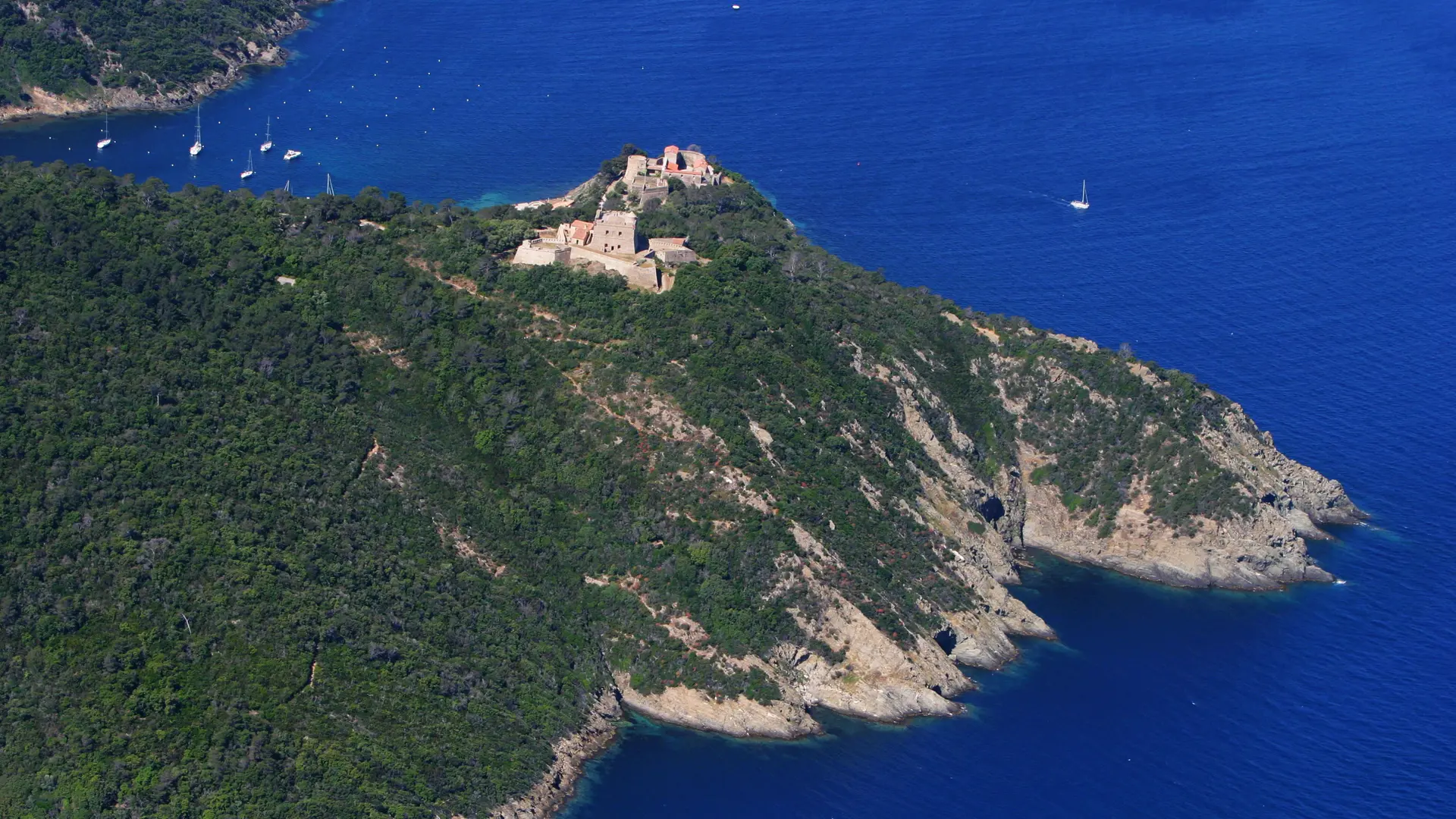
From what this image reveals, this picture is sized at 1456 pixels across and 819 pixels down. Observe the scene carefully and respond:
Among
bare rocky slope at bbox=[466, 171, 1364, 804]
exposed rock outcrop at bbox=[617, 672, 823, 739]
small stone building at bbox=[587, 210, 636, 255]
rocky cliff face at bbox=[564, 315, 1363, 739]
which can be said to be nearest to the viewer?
exposed rock outcrop at bbox=[617, 672, 823, 739]

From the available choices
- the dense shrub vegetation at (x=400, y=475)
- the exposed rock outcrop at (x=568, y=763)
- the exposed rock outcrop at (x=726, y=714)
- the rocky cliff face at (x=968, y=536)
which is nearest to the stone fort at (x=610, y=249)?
the dense shrub vegetation at (x=400, y=475)

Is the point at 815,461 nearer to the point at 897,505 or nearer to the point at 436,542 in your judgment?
the point at 897,505

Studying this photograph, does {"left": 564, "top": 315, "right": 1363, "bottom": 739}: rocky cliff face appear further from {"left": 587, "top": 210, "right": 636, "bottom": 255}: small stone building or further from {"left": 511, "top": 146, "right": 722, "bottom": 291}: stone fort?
{"left": 587, "top": 210, "right": 636, "bottom": 255}: small stone building

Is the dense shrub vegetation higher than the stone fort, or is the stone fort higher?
the stone fort

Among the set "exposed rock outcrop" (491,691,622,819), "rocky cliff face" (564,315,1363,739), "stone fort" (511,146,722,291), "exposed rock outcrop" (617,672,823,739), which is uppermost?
"stone fort" (511,146,722,291)

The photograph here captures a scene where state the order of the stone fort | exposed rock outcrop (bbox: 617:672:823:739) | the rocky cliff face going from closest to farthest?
exposed rock outcrop (bbox: 617:672:823:739) < the rocky cliff face < the stone fort

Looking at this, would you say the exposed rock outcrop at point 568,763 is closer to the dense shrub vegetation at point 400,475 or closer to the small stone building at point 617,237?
the dense shrub vegetation at point 400,475

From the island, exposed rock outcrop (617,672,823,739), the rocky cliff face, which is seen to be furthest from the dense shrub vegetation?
the rocky cliff face
